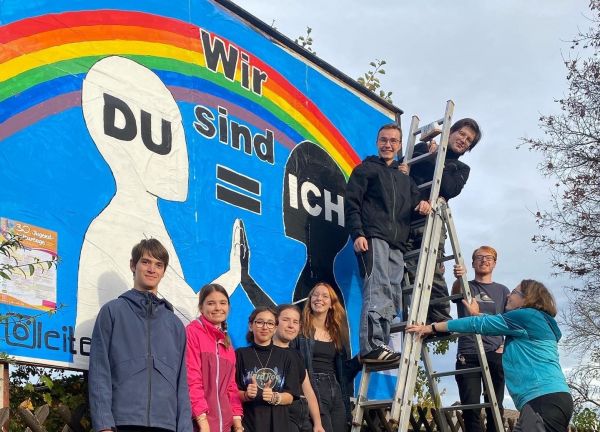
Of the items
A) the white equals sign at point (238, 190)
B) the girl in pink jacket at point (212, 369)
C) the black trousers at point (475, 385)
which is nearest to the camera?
the girl in pink jacket at point (212, 369)

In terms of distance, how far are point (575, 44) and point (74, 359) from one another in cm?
1188

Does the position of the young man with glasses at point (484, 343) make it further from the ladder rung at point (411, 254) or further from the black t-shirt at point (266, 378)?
the black t-shirt at point (266, 378)

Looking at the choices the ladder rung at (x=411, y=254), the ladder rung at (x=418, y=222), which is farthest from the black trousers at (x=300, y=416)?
the ladder rung at (x=418, y=222)

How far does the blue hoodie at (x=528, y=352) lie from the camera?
18.7 ft

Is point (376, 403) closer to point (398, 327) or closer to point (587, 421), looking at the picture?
point (398, 327)

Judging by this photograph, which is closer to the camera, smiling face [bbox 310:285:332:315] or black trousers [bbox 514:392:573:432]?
black trousers [bbox 514:392:573:432]

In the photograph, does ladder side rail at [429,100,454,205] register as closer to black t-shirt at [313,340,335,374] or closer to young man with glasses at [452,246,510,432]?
young man with glasses at [452,246,510,432]

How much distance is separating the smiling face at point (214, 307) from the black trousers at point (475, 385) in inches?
99.5

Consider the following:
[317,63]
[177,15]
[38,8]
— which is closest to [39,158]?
[38,8]

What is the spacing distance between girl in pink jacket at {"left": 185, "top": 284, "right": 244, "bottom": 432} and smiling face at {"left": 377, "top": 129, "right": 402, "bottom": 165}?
2.53 metres

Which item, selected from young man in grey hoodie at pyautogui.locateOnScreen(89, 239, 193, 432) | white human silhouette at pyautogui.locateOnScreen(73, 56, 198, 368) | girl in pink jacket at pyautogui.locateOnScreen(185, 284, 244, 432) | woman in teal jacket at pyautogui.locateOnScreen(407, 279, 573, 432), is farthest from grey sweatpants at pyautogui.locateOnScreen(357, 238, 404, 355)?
young man in grey hoodie at pyautogui.locateOnScreen(89, 239, 193, 432)

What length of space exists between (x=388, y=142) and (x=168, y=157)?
202 centimetres

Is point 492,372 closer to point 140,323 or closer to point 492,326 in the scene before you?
point 492,326

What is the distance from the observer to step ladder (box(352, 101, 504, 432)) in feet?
21.4
